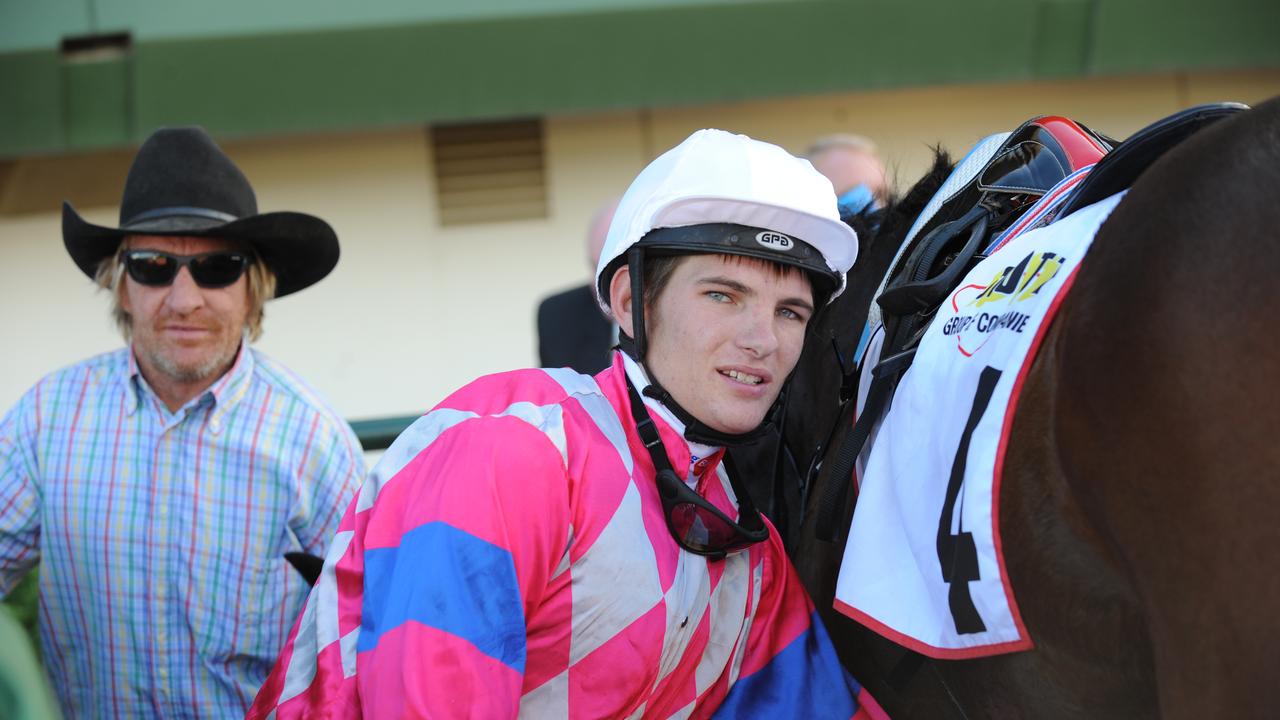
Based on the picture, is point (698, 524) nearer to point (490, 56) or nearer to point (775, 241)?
point (775, 241)

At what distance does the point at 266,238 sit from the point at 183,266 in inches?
8.2

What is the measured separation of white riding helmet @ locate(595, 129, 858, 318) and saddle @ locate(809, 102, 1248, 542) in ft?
0.61

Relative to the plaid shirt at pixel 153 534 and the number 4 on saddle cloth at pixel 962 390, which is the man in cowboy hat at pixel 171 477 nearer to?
the plaid shirt at pixel 153 534

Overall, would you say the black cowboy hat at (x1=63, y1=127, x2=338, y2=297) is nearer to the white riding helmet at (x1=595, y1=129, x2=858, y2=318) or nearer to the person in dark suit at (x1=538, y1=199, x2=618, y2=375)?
the white riding helmet at (x1=595, y1=129, x2=858, y2=318)

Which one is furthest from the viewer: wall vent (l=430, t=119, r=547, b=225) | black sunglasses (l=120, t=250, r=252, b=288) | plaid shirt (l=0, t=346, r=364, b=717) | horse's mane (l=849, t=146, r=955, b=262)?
wall vent (l=430, t=119, r=547, b=225)

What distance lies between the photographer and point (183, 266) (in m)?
2.68

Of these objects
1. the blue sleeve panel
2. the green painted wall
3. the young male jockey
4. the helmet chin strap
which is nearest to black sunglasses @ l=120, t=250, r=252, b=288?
the young male jockey

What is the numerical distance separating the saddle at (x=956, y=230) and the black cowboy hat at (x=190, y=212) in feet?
4.70

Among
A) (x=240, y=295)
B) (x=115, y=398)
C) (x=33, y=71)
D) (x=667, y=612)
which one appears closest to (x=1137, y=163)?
(x=667, y=612)

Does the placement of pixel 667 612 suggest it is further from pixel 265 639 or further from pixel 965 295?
pixel 265 639

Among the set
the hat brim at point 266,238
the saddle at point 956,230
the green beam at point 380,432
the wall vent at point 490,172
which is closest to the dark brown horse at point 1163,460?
the saddle at point 956,230

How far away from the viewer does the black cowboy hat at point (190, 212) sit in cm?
269

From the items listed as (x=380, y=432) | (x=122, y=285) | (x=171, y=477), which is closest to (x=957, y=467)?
(x=171, y=477)

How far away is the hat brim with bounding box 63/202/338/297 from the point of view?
8.77ft
